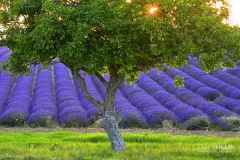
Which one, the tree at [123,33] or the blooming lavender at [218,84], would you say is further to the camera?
the blooming lavender at [218,84]

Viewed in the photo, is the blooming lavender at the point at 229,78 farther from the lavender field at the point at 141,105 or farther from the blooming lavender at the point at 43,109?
the blooming lavender at the point at 43,109

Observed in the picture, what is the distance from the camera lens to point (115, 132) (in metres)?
12.6

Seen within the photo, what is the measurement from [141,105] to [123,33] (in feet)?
46.4

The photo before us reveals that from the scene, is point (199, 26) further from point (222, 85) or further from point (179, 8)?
point (222, 85)

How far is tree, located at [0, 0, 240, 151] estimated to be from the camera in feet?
35.1

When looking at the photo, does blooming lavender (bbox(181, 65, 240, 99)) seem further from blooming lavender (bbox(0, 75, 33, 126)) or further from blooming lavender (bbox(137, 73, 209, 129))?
blooming lavender (bbox(0, 75, 33, 126))

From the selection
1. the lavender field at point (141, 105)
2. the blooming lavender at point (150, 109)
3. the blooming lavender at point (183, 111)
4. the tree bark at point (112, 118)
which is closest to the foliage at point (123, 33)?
the tree bark at point (112, 118)

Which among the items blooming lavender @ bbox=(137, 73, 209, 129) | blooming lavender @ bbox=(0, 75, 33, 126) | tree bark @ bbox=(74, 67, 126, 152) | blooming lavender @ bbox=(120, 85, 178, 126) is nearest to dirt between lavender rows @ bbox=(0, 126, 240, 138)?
blooming lavender @ bbox=(137, 73, 209, 129)

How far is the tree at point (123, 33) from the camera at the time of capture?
10.7 m

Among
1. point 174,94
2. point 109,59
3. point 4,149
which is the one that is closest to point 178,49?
point 109,59

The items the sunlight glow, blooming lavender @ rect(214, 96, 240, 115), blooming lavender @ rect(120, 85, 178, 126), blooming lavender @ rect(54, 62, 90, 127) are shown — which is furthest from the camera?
blooming lavender @ rect(214, 96, 240, 115)

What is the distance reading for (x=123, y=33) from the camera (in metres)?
11.1

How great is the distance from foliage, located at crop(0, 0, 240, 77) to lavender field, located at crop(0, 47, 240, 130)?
978 centimetres

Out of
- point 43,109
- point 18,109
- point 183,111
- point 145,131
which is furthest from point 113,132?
point 18,109
